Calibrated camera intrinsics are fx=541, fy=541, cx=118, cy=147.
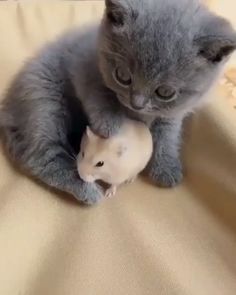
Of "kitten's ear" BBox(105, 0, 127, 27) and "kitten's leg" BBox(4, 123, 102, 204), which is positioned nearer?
"kitten's ear" BBox(105, 0, 127, 27)

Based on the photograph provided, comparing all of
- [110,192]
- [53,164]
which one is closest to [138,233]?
[110,192]

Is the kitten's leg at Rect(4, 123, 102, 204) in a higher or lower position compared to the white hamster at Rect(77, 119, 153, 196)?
lower

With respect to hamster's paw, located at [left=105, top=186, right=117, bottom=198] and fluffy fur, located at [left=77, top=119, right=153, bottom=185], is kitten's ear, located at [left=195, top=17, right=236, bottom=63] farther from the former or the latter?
hamster's paw, located at [left=105, top=186, right=117, bottom=198]

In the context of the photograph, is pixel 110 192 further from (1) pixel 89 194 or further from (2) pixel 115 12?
(2) pixel 115 12

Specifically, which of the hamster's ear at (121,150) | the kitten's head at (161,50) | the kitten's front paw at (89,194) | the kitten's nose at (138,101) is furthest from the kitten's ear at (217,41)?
the kitten's front paw at (89,194)

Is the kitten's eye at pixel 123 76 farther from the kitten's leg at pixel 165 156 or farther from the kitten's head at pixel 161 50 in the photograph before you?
the kitten's leg at pixel 165 156

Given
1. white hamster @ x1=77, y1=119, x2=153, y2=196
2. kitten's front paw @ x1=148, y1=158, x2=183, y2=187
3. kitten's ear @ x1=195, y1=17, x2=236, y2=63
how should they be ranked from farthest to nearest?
kitten's front paw @ x1=148, y1=158, x2=183, y2=187
white hamster @ x1=77, y1=119, x2=153, y2=196
kitten's ear @ x1=195, y1=17, x2=236, y2=63

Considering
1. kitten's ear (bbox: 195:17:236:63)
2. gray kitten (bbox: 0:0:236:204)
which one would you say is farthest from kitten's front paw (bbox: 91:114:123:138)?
kitten's ear (bbox: 195:17:236:63)
